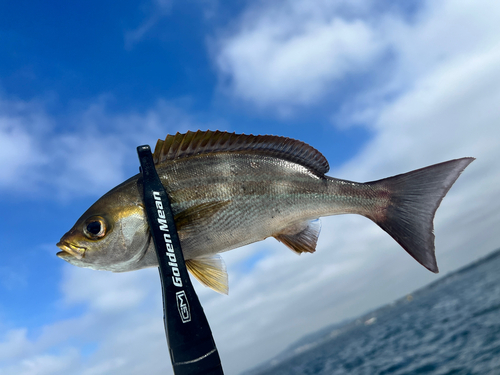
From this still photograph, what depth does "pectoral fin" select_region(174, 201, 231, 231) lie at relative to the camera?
264 cm

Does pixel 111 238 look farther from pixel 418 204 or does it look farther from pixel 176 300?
pixel 418 204

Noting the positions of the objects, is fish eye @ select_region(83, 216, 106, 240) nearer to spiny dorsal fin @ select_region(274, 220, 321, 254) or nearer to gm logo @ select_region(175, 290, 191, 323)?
gm logo @ select_region(175, 290, 191, 323)

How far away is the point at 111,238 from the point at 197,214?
63 cm

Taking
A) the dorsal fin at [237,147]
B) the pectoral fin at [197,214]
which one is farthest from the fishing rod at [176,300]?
the dorsal fin at [237,147]

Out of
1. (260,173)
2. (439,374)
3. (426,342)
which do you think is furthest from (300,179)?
(426,342)

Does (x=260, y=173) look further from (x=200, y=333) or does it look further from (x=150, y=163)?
(x=200, y=333)

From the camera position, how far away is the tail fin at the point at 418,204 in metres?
2.56

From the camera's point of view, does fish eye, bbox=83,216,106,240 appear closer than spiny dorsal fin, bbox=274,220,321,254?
Result: Yes

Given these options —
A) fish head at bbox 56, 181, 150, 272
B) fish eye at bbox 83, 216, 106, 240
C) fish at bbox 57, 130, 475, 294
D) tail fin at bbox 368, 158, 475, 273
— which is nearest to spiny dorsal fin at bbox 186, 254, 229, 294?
fish at bbox 57, 130, 475, 294

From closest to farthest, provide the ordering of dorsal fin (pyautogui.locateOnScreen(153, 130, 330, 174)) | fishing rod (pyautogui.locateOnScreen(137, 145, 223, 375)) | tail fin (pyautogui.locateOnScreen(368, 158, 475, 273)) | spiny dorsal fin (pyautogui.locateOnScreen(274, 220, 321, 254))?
fishing rod (pyautogui.locateOnScreen(137, 145, 223, 375)) < tail fin (pyautogui.locateOnScreen(368, 158, 475, 273)) < dorsal fin (pyautogui.locateOnScreen(153, 130, 330, 174)) < spiny dorsal fin (pyautogui.locateOnScreen(274, 220, 321, 254))

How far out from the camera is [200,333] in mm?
2297

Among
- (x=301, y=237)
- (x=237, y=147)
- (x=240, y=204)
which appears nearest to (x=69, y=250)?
(x=240, y=204)

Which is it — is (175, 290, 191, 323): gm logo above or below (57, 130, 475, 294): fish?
below

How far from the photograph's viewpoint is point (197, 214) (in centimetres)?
268
